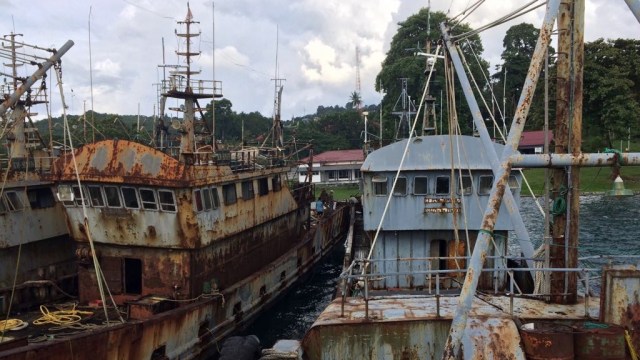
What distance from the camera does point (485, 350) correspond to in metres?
10.1

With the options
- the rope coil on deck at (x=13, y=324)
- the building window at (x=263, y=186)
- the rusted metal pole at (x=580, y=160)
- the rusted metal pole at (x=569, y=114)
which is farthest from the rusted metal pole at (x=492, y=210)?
the building window at (x=263, y=186)

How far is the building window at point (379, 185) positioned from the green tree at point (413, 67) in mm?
34105

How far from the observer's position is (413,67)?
2099 inches

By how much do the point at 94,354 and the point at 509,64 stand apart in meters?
67.9

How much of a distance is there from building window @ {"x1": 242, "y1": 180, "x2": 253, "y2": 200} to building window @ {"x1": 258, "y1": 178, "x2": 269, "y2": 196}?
1.02 m

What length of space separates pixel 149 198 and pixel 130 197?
77cm

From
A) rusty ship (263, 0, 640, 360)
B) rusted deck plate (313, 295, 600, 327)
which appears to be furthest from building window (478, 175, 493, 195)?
rusted deck plate (313, 295, 600, 327)

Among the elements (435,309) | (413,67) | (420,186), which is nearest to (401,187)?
(420,186)

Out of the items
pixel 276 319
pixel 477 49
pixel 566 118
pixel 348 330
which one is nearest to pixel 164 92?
pixel 276 319

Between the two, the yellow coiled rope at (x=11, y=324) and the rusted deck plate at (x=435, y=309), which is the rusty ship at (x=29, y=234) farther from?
the rusted deck plate at (x=435, y=309)

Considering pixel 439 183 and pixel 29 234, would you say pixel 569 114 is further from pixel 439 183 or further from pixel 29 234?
pixel 29 234

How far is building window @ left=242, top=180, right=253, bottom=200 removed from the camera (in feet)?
68.0

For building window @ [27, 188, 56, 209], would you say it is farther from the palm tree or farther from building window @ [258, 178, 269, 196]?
the palm tree

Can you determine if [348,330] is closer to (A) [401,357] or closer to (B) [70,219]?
(A) [401,357]
